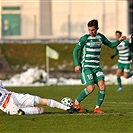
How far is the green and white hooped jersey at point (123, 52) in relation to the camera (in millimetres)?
29172

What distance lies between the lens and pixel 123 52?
29.4 metres

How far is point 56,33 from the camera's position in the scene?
5253 cm

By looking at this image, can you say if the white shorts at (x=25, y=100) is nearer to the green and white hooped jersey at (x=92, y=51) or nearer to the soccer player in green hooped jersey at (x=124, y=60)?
the green and white hooped jersey at (x=92, y=51)

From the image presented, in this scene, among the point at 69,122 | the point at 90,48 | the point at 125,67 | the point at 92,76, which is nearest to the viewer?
the point at 69,122

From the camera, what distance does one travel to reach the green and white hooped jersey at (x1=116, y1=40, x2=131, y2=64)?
29.2 m

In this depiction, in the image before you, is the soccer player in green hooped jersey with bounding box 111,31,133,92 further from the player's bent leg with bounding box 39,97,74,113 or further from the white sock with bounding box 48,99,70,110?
the white sock with bounding box 48,99,70,110

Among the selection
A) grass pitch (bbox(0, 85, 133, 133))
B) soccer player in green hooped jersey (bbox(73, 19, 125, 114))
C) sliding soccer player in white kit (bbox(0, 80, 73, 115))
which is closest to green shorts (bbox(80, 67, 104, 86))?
soccer player in green hooped jersey (bbox(73, 19, 125, 114))

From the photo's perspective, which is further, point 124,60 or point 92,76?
point 124,60

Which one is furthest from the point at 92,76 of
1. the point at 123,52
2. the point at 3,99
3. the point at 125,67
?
the point at 123,52

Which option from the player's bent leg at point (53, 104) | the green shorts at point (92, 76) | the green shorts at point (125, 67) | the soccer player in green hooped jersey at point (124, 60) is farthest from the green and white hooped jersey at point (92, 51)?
the green shorts at point (125, 67)

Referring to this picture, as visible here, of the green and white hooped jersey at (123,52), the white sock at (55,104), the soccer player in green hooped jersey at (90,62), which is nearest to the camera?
the white sock at (55,104)

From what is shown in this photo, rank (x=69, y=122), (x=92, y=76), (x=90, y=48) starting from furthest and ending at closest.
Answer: (x=90, y=48) → (x=92, y=76) → (x=69, y=122)

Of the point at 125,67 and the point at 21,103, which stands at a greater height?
the point at 21,103

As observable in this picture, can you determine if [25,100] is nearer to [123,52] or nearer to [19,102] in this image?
[19,102]
